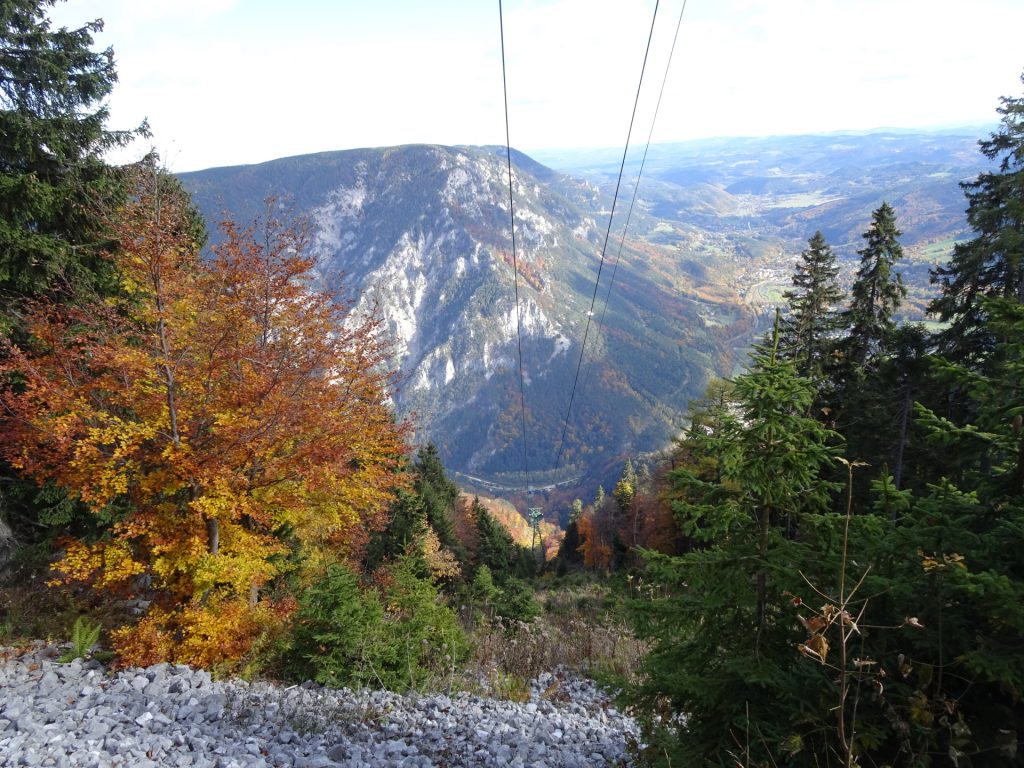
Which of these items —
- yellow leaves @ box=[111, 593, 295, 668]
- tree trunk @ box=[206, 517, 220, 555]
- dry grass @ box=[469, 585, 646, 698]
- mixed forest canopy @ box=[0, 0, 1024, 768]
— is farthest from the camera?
dry grass @ box=[469, 585, 646, 698]

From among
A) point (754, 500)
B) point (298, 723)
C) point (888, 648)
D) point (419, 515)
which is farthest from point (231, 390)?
point (419, 515)

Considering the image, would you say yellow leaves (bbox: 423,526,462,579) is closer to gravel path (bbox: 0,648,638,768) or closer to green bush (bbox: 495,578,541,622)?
green bush (bbox: 495,578,541,622)

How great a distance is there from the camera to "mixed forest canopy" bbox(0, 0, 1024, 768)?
11.1 feet

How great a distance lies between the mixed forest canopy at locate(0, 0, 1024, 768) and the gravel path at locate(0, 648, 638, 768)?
89 centimetres

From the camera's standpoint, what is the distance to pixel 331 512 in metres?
11.7

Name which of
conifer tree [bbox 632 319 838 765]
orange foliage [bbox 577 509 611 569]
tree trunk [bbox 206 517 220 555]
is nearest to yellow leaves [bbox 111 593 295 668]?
tree trunk [bbox 206 517 220 555]

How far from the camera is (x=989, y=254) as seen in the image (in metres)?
15.0

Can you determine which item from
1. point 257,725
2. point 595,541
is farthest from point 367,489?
point 595,541

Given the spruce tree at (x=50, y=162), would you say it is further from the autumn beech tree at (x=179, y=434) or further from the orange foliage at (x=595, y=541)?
the orange foliage at (x=595, y=541)

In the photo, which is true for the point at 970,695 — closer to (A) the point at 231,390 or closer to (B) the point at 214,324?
(A) the point at 231,390

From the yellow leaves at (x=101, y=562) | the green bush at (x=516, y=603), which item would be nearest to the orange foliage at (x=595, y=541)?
the green bush at (x=516, y=603)

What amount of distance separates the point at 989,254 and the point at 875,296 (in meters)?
5.92

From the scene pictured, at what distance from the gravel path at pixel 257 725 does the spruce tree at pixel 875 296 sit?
61.4ft

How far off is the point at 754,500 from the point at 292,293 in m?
11.2
